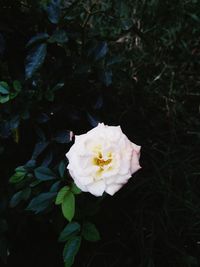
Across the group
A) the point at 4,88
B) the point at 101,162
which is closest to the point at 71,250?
the point at 101,162

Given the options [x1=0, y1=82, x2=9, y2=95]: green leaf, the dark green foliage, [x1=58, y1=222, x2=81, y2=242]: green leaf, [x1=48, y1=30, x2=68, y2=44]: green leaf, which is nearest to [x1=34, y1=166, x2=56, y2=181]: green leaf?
the dark green foliage

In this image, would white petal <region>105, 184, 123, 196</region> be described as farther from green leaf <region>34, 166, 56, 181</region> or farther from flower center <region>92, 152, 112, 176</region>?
green leaf <region>34, 166, 56, 181</region>

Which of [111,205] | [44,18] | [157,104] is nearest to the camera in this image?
[44,18]

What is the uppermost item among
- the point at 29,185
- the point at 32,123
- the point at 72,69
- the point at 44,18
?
the point at 44,18

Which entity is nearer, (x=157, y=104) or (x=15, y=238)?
(x=15, y=238)

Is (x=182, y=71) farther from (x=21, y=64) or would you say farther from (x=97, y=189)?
(x=97, y=189)

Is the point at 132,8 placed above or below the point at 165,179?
above

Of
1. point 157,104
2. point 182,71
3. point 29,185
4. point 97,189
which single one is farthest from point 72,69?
point 182,71

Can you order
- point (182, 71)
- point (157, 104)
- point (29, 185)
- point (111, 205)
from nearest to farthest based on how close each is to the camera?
1. point (29, 185)
2. point (111, 205)
3. point (157, 104)
4. point (182, 71)
